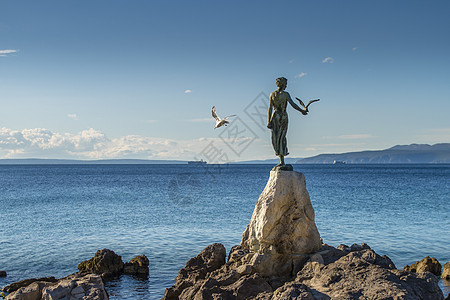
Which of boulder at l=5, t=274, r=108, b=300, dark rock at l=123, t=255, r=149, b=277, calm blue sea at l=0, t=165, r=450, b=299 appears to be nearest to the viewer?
A: boulder at l=5, t=274, r=108, b=300

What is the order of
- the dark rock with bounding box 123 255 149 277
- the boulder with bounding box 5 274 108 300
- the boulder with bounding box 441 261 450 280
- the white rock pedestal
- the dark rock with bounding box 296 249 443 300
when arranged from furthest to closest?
the dark rock with bounding box 123 255 149 277 → the boulder with bounding box 441 261 450 280 → the white rock pedestal → the boulder with bounding box 5 274 108 300 → the dark rock with bounding box 296 249 443 300

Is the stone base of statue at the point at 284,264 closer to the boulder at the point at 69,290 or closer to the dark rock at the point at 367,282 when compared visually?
the dark rock at the point at 367,282

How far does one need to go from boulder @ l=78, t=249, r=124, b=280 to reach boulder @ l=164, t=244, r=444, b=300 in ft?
16.6

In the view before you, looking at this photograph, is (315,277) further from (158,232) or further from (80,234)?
(80,234)

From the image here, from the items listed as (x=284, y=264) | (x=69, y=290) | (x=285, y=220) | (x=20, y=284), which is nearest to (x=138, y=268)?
(x=20, y=284)

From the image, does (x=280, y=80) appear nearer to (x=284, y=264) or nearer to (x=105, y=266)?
(x=284, y=264)

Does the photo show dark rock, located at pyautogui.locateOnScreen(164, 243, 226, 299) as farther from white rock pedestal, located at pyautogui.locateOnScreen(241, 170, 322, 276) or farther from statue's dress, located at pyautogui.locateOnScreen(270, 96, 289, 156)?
statue's dress, located at pyautogui.locateOnScreen(270, 96, 289, 156)

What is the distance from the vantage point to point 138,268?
1916 centimetres

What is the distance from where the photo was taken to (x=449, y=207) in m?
Answer: 40.1

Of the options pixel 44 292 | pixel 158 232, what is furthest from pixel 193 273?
pixel 158 232

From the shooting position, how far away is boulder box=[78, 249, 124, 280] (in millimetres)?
18672

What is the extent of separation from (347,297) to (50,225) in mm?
26823

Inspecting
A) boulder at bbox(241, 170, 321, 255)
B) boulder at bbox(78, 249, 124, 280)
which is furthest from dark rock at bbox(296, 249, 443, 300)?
boulder at bbox(78, 249, 124, 280)

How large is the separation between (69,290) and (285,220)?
6579 millimetres
